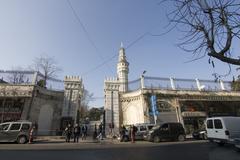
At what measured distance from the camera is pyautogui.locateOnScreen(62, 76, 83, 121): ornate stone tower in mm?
26547

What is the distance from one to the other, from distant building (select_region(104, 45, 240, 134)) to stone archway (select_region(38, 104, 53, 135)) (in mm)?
7117

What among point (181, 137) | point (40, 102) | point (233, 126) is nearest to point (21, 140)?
point (40, 102)

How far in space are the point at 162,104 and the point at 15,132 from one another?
18.0 m

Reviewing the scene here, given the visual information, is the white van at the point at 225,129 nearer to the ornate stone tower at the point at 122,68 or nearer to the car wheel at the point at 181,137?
the car wheel at the point at 181,137

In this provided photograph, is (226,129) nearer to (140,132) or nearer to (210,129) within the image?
(210,129)

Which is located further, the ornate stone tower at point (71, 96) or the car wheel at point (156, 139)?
the ornate stone tower at point (71, 96)

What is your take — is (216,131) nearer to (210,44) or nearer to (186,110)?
(210,44)

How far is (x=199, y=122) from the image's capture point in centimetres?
2917

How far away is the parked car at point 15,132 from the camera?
702 inches

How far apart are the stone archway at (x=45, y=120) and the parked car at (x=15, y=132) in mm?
7353

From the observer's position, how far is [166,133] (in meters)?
20.2

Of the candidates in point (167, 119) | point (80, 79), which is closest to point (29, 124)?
point (80, 79)

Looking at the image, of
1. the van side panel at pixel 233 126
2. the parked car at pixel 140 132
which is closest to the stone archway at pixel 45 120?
the parked car at pixel 140 132

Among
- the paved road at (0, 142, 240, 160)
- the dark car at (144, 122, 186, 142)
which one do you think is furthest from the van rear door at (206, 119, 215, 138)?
the dark car at (144, 122, 186, 142)
